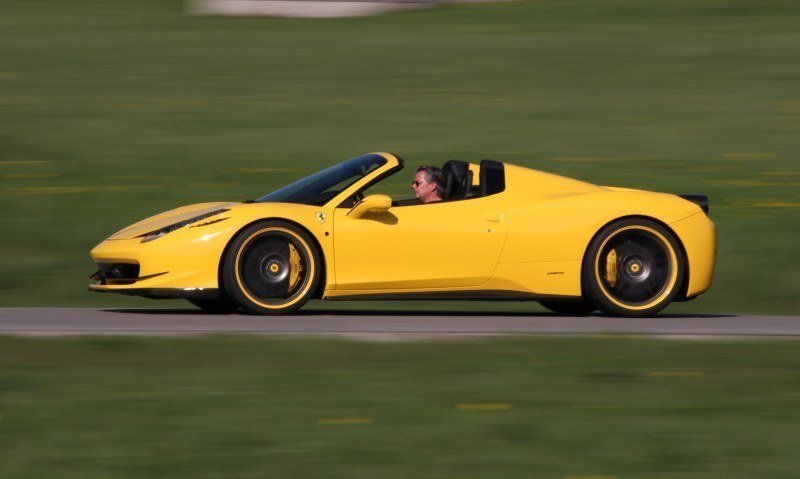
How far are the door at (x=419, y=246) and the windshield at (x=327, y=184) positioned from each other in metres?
0.25

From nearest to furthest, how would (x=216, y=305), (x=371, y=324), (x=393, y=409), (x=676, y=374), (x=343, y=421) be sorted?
(x=343, y=421), (x=393, y=409), (x=676, y=374), (x=371, y=324), (x=216, y=305)

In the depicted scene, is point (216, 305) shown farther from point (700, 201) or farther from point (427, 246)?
point (700, 201)

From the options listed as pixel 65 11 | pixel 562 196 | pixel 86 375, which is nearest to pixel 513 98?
pixel 562 196

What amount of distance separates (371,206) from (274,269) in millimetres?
799

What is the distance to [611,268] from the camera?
937 centimetres

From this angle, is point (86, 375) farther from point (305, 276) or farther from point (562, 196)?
point (562, 196)

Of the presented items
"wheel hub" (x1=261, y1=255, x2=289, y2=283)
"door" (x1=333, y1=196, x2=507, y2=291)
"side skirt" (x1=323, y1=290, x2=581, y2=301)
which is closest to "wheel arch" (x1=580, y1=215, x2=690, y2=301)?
"side skirt" (x1=323, y1=290, x2=581, y2=301)

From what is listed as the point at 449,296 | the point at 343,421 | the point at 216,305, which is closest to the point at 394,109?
the point at 216,305

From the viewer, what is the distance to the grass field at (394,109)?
12.8 metres

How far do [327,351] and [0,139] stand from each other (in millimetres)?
9654

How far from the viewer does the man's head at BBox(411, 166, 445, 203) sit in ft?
30.3

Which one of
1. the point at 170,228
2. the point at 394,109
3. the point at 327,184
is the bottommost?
the point at 170,228

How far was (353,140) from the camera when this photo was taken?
16.0 m

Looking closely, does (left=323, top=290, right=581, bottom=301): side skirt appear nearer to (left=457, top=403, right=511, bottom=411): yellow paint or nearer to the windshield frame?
the windshield frame
